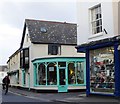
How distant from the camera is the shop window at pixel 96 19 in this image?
68.0 ft

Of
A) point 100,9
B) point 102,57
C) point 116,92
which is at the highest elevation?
point 100,9

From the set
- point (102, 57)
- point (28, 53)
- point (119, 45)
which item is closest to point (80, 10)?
point (102, 57)

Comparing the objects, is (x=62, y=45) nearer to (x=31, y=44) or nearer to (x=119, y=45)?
(x=31, y=44)

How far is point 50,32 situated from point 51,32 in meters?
0.13

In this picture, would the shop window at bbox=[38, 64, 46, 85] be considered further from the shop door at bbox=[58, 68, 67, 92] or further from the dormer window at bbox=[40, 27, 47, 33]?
the dormer window at bbox=[40, 27, 47, 33]

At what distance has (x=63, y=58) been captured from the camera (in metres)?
28.9

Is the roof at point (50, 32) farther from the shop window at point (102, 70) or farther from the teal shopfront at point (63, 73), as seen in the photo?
the shop window at point (102, 70)

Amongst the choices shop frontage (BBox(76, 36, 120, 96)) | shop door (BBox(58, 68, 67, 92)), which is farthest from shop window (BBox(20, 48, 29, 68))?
shop frontage (BBox(76, 36, 120, 96))

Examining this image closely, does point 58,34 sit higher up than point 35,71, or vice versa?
point 58,34

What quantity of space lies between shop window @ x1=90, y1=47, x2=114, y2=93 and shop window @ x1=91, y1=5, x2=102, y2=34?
1488 mm

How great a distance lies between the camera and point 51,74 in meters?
29.5

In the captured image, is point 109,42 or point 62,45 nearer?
point 109,42

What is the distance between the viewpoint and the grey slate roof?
33781 millimetres

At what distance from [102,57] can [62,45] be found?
14.2 meters
